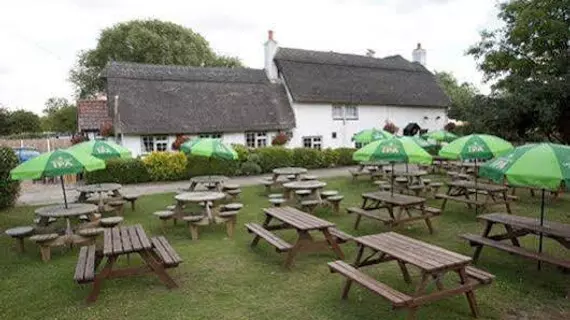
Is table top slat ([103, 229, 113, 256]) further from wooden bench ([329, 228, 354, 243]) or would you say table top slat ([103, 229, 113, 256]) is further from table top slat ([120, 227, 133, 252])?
wooden bench ([329, 228, 354, 243])

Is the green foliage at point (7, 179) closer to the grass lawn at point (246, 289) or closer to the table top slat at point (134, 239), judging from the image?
the grass lawn at point (246, 289)

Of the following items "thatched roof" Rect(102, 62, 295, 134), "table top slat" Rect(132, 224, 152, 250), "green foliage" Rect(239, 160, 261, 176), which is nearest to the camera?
"table top slat" Rect(132, 224, 152, 250)

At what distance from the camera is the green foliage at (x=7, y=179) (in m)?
11.8

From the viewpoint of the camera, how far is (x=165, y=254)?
640 cm

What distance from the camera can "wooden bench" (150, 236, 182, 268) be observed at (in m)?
6.05

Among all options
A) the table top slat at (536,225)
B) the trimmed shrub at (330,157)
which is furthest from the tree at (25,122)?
the table top slat at (536,225)

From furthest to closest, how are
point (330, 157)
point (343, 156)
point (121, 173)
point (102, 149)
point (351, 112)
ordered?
1. point (351, 112)
2. point (343, 156)
3. point (330, 157)
4. point (121, 173)
5. point (102, 149)

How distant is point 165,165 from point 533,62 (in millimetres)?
17670

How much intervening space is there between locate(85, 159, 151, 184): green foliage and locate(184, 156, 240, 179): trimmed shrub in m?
1.99

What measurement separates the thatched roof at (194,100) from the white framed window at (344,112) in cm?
345

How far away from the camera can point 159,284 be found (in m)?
6.34

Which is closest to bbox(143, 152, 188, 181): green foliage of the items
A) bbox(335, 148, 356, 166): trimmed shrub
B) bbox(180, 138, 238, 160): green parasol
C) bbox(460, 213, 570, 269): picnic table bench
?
bbox(180, 138, 238, 160): green parasol

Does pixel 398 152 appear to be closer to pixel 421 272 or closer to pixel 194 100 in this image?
pixel 421 272

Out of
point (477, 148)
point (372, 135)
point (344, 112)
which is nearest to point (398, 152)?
point (477, 148)
